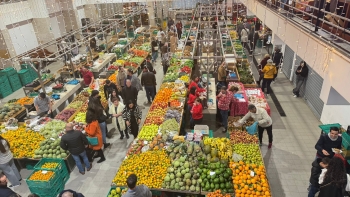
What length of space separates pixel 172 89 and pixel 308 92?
Answer: 543 centimetres

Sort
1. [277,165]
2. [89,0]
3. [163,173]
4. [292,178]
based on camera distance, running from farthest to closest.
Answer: [89,0] < [277,165] < [292,178] < [163,173]

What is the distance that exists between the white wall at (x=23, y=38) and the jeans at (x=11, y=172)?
31.8 ft

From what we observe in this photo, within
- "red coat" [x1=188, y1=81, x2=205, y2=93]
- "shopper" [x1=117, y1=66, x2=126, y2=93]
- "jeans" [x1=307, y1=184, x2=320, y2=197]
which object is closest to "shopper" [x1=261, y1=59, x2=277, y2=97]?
"red coat" [x1=188, y1=81, x2=205, y2=93]

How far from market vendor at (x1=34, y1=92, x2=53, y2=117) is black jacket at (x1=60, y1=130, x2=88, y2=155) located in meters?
2.85

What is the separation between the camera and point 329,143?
573 cm

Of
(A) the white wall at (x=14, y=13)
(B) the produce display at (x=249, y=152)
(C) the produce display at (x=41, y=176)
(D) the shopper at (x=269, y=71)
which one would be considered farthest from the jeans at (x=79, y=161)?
(A) the white wall at (x=14, y=13)

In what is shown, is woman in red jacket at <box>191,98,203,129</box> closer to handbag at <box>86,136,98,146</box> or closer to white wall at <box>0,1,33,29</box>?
handbag at <box>86,136,98,146</box>

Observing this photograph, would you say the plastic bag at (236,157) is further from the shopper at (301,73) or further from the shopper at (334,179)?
the shopper at (301,73)

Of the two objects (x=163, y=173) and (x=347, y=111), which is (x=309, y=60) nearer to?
(x=347, y=111)

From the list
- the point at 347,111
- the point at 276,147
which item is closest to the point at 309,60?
the point at 347,111

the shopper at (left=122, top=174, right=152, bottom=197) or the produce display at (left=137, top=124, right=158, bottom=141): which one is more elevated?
the shopper at (left=122, top=174, right=152, bottom=197)

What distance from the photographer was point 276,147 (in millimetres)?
7762

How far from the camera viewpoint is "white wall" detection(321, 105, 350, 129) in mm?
7341

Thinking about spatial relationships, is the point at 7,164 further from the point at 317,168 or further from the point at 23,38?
the point at 23,38
